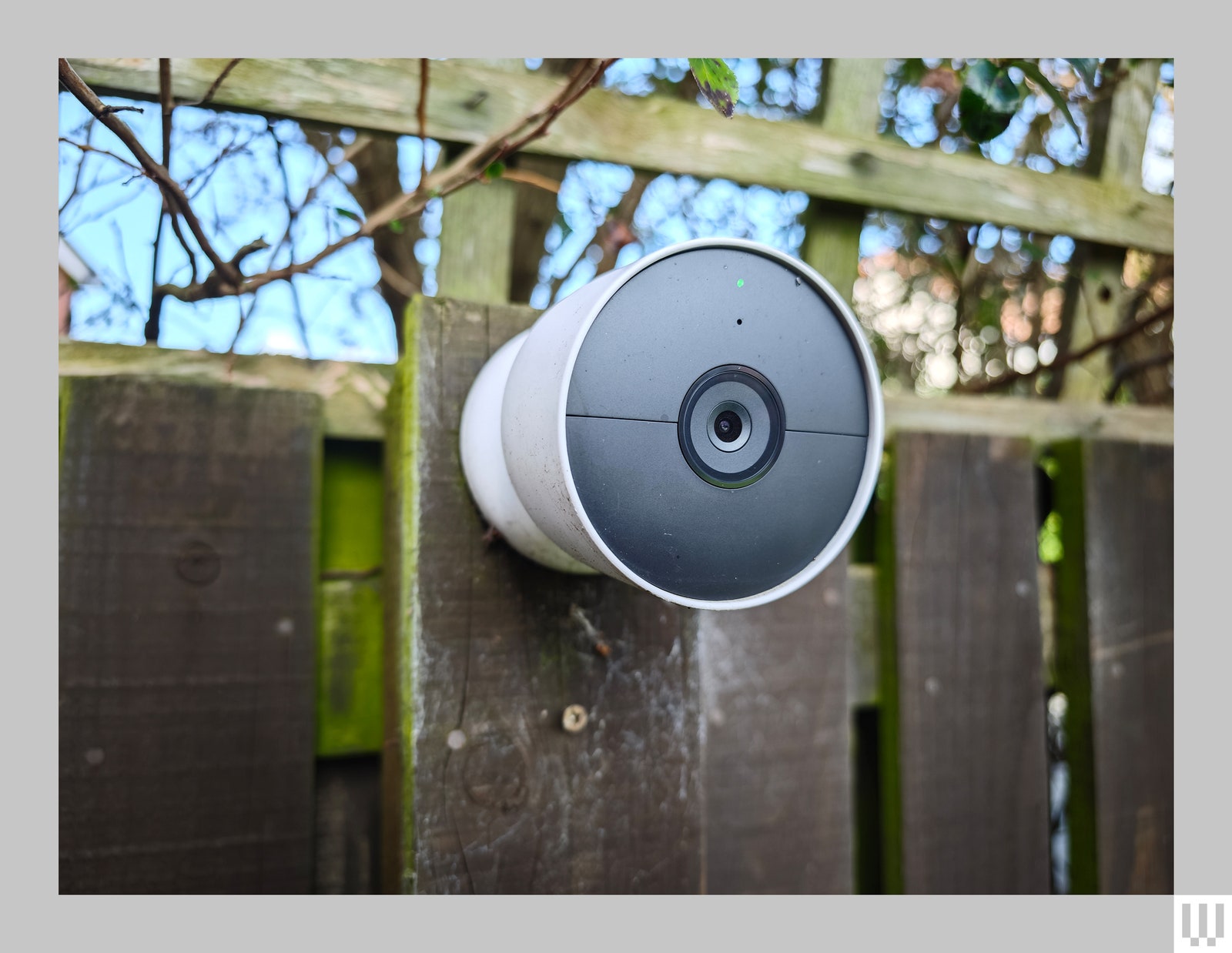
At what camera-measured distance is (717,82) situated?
1007 millimetres

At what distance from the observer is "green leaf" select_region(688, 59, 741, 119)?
1003mm

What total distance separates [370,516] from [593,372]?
0.64 meters

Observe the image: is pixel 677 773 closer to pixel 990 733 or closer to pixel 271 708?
pixel 271 708

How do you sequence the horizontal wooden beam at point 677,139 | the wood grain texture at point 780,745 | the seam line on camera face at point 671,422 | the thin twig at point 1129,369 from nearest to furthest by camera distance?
the seam line on camera face at point 671,422 < the horizontal wooden beam at point 677,139 < the wood grain texture at point 780,745 < the thin twig at point 1129,369

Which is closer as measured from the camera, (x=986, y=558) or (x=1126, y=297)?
(x=986, y=558)

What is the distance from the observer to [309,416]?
49.9 inches

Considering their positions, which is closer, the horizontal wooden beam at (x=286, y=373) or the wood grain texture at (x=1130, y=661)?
the horizontal wooden beam at (x=286, y=373)

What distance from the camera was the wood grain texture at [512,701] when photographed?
1096 mm

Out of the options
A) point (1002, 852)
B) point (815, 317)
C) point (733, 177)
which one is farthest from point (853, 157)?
point (1002, 852)

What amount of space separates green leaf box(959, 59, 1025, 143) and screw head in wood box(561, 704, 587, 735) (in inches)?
42.2

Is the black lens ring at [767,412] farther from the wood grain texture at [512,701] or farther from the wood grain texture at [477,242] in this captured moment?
the wood grain texture at [477,242]

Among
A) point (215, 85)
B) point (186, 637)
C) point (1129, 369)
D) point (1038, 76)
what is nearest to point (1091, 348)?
point (1129, 369)

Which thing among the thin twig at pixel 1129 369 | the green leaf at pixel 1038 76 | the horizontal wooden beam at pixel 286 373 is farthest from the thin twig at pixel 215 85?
the thin twig at pixel 1129 369

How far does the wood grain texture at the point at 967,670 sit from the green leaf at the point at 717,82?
819 mm
